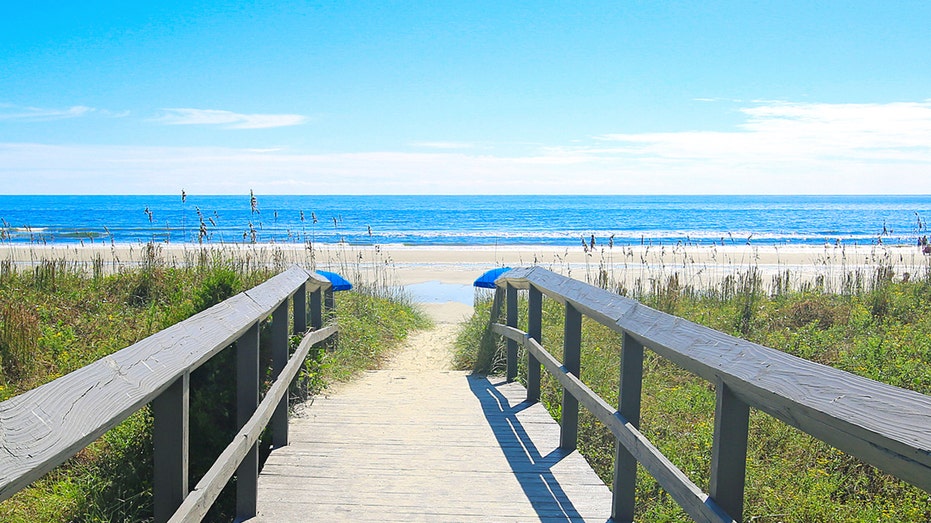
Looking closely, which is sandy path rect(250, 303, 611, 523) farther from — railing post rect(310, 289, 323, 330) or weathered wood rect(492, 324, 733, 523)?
railing post rect(310, 289, 323, 330)

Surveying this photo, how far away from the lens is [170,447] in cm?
252

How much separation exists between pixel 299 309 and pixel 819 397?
4.95 m

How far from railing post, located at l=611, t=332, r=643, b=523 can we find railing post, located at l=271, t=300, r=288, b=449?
2317 millimetres

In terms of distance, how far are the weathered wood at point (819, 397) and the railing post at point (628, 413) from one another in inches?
12.2

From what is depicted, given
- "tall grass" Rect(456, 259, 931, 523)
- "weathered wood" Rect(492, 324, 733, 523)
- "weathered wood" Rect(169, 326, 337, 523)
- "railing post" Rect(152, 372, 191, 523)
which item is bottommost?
"tall grass" Rect(456, 259, 931, 523)

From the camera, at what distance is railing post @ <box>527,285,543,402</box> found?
6008 mm

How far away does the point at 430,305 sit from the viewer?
16.0 meters

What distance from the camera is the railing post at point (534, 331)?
6008mm

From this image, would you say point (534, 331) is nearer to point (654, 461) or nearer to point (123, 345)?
point (654, 461)

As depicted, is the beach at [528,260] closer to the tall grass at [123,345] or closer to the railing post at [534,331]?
the tall grass at [123,345]

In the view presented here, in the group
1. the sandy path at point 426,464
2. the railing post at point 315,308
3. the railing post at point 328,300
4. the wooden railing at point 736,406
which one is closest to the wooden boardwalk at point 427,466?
the sandy path at point 426,464

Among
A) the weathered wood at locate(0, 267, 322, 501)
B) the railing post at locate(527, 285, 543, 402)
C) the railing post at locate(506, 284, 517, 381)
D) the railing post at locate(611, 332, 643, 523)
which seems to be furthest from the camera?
the railing post at locate(506, 284, 517, 381)

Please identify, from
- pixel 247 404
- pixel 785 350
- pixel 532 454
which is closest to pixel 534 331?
pixel 532 454

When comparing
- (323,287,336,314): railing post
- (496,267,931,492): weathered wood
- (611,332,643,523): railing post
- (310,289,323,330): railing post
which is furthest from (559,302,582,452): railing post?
(323,287,336,314): railing post
